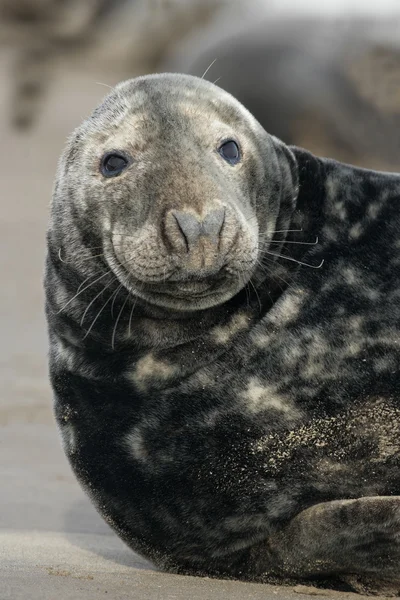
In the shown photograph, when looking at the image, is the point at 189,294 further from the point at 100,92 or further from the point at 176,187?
the point at 100,92

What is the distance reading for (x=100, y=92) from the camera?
17406 millimetres

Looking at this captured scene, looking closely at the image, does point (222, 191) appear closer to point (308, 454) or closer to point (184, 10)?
point (308, 454)

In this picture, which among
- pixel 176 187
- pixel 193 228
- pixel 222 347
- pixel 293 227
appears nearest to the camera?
pixel 193 228

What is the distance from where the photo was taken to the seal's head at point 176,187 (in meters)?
3.81

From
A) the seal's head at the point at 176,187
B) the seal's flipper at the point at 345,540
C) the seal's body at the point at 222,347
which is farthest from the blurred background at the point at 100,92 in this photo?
the seal's flipper at the point at 345,540

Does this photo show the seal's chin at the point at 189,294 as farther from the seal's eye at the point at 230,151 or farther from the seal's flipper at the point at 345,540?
the seal's flipper at the point at 345,540

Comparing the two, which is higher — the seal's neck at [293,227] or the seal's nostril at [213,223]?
the seal's nostril at [213,223]

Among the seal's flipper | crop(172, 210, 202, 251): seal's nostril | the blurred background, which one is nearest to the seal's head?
crop(172, 210, 202, 251): seal's nostril

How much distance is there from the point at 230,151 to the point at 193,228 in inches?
24.0

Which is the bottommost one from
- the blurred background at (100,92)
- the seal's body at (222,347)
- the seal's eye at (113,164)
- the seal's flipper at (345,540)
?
the blurred background at (100,92)

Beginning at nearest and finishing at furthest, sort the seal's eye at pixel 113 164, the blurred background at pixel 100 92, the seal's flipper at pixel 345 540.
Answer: the seal's flipper at pixel 345 540
the seal's eye at pixel 113 164
the blurred background at pixel 100 92

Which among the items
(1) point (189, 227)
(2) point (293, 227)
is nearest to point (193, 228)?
(1) point (189, 227)

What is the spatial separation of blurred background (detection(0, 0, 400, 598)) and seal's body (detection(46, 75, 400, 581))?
0.50 metres

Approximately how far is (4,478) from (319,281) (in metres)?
2.36
